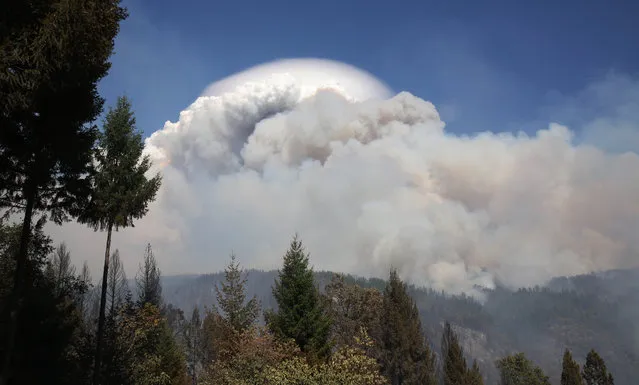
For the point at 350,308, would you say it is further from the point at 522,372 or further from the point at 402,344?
the point at 522,372

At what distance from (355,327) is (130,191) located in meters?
35.9

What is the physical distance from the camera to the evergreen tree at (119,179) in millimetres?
22469

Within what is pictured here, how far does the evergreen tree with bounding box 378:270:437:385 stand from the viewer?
167 feet

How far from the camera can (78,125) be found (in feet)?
53.3

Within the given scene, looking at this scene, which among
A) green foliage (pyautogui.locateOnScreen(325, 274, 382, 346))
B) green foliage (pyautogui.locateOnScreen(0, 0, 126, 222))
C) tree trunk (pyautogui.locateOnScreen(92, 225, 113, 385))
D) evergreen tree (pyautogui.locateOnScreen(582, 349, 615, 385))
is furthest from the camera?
evergreen tree (pyautogui.locateOnScreen(582, 349, 615, 385))

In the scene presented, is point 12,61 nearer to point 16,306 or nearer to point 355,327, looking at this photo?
point 16,306

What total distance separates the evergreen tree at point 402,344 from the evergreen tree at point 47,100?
41.5m

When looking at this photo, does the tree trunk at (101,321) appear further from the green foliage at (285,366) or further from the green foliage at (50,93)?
the green foliage at (285,366)

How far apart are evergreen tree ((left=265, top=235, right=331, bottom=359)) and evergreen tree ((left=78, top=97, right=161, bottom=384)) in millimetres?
14930

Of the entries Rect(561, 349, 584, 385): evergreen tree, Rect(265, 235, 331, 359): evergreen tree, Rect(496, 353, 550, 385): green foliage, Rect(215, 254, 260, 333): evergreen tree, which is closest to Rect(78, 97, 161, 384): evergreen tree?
Rect(265, 235, 331, 359): evergreen tree

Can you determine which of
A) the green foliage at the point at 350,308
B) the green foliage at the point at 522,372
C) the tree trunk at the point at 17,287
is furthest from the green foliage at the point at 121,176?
the green foliage at the point at 522,372

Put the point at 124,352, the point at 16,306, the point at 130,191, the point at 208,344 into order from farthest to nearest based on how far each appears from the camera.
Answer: the point at 208,344
the point at 124,352
the point at 130,191
the point at 16,306

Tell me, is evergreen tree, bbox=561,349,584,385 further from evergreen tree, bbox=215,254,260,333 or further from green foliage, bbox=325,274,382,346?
evergreen tree, bbox=215,254,260,333

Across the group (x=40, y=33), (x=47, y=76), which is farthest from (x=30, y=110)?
(x=40, y=33)
